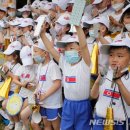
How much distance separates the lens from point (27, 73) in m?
5.02

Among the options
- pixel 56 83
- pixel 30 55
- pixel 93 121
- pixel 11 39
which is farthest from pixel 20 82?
pixel 93 121

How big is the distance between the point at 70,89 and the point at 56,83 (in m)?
0.44

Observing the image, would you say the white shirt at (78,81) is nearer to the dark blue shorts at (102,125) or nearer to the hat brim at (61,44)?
the hat brim at (61,44)

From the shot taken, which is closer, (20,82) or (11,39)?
(20,82)

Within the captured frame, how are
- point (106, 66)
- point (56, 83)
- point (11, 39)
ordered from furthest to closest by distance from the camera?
1. point (11, 39)
2. point (56, 83)
3. point (106, 66)

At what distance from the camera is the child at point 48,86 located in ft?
14.8

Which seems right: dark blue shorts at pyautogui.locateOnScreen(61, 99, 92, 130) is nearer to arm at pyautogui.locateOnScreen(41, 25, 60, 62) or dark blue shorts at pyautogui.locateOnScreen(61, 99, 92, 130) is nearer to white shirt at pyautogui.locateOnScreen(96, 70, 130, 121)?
white shirt at pyautogui.locateOnScreen(96, 70, 130, 121)

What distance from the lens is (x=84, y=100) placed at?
4148 millimetres

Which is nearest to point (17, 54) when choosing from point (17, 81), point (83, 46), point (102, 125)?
point (17, 81)

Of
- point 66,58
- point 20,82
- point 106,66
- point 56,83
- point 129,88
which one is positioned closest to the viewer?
point 129,88

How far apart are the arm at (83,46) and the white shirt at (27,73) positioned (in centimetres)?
125

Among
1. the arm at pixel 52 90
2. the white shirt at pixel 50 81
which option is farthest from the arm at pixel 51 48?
the arm at pixel 52 90

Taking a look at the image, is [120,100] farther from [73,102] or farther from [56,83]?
[56,83]

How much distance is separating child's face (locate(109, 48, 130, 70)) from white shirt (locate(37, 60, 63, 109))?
48.9 inches
